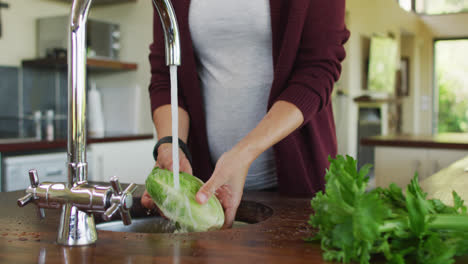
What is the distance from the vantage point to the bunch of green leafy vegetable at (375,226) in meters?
0.55

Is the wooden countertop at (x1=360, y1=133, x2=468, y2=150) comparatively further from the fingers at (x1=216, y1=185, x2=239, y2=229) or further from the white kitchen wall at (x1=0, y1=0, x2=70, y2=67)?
the fingers at (x1=216, y1=185, x2=239, y2=229)

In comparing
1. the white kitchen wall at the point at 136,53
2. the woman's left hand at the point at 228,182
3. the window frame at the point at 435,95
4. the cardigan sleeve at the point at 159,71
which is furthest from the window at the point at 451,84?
the woman's left hand at the point at 228,182

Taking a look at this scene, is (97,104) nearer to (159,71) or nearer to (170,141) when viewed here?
(159,71)

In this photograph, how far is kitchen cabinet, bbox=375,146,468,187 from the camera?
11.3ft

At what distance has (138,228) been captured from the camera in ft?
3.58

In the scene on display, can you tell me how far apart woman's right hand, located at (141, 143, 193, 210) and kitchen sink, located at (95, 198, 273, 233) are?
53mm

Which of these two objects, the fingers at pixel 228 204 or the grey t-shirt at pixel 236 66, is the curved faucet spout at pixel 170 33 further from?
the grey t-shirt at pixel 236 66

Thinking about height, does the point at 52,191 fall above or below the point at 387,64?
below

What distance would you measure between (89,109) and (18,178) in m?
1.15

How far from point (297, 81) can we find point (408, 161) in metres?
2.76

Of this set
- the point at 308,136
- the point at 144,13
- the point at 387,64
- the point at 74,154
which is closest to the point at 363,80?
the point at 387,64

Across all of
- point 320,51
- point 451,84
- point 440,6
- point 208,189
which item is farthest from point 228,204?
point 451,84

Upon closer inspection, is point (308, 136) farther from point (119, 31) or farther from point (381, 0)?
point (381, 0)

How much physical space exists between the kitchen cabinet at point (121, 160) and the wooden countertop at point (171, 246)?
87.5 inches
